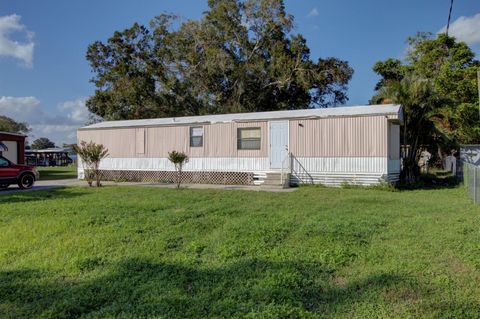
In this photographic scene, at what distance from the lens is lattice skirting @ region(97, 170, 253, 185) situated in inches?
617

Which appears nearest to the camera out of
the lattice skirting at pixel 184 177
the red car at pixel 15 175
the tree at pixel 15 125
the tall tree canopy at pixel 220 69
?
the red car at pixel 15 175

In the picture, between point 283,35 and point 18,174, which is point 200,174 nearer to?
point 18,174

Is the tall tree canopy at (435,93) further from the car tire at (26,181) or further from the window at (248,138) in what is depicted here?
the car tire at (26,181)

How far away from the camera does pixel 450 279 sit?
4242mm

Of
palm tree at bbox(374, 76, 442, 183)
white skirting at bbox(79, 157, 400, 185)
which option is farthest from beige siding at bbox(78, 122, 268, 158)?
palm tree at bbox(374, 76, 442, 183)

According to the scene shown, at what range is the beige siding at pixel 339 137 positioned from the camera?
13.1 meters

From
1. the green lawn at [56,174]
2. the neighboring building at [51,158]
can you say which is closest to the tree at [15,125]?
the neighboring building at [51,158]

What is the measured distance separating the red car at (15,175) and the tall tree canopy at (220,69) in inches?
519

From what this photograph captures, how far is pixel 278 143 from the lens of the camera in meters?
14.9

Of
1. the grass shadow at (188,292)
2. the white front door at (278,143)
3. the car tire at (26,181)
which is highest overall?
the white front door at (278,143)

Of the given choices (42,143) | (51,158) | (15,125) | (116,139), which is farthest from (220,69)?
(42,143)

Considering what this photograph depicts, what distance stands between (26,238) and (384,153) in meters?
10.6

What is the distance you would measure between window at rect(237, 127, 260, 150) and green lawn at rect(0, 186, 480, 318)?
23.3ft

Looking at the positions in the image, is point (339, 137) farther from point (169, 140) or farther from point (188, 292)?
point (188, 292)
